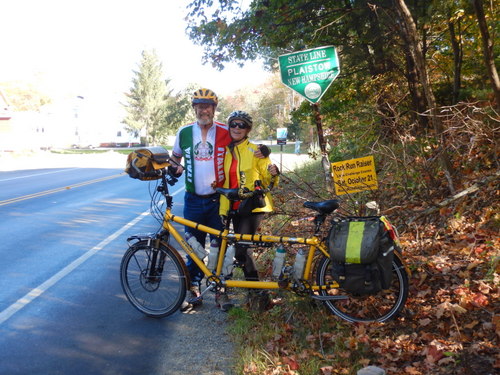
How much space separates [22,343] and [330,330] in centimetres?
282

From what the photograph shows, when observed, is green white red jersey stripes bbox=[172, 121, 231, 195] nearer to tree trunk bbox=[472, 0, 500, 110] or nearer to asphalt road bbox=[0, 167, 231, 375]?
asphalt road bbox=[0, 167, 231, 375]

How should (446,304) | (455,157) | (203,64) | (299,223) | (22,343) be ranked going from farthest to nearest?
(203,64) < (455,157) < (299,223) < (22,343) < (446,304)

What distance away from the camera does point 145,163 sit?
184 inches

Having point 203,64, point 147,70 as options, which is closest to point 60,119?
point 147,70

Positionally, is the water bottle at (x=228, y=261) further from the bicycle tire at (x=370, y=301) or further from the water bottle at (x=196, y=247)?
the bicycle tire at (x=370, y=301)

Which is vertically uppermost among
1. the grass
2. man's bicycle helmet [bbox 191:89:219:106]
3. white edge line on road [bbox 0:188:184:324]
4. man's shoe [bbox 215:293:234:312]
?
man's bicycle helmet [bbox 191:89:219:106]

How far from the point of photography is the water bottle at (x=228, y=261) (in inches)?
176

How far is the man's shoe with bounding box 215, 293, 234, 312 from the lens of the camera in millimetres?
4766

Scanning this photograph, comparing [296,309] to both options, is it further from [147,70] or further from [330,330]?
[147,70]

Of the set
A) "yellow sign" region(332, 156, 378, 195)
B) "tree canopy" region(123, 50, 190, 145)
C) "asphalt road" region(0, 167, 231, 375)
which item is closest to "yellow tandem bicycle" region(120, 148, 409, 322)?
"asphalt road" region(0, 167, 231, 375)

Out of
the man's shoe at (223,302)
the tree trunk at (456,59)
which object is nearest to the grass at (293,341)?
the man's shoe at (223,302)

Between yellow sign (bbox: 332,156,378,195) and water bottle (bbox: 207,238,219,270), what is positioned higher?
yellow sign (bbox: 332,156,378,195)

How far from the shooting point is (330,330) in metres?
4.00

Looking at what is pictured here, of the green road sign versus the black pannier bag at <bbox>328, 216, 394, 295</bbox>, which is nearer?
the black pannier bag at <bbox>328, 216, 394, 295</bbox>
